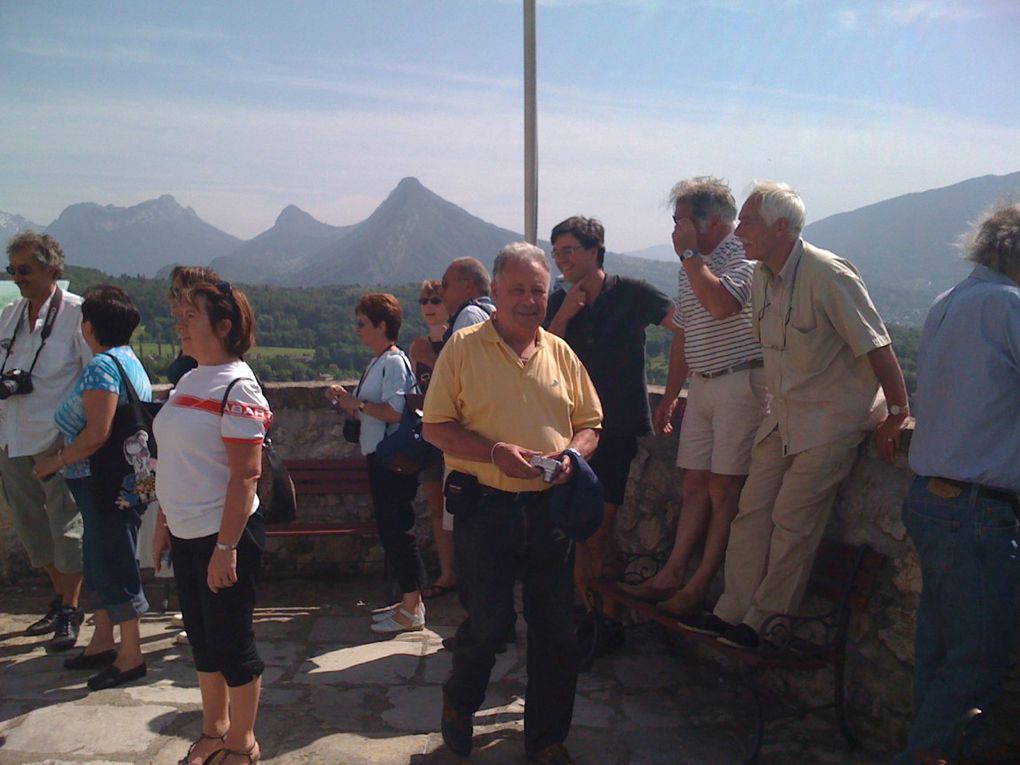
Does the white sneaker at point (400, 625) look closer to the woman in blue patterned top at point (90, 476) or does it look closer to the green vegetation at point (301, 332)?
the woman in blue patterned top at point (90, 476)

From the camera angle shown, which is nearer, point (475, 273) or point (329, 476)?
point (475, 273)

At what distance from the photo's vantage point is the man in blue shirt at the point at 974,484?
2.72 metres

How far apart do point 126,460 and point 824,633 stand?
10.0 ft

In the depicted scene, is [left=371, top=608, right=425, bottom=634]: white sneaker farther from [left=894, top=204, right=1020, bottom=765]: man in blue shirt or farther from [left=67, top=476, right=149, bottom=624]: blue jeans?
[left=894, top=204, right=1020, bottom=765]: man in blue shirt

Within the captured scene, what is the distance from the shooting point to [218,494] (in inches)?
119

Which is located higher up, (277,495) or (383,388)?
(383,388)

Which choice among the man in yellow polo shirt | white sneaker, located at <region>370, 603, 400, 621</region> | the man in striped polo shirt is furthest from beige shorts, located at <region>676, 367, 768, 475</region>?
white sneaker, located at <region>370, 603, 400, 621</region>

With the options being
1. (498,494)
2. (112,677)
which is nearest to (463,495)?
(498,494)

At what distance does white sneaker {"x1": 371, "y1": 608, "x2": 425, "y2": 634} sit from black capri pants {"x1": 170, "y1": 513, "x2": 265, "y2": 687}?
1.66 m

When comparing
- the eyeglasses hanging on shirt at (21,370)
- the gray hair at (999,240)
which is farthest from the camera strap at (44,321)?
the gray hair at (999,240)

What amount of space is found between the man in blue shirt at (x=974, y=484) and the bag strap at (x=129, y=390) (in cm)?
315

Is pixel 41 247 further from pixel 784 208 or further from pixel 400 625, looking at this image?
pixel 784 208

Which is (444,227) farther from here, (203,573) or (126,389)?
(203,573)

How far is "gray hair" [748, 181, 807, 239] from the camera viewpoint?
3.36 metres
